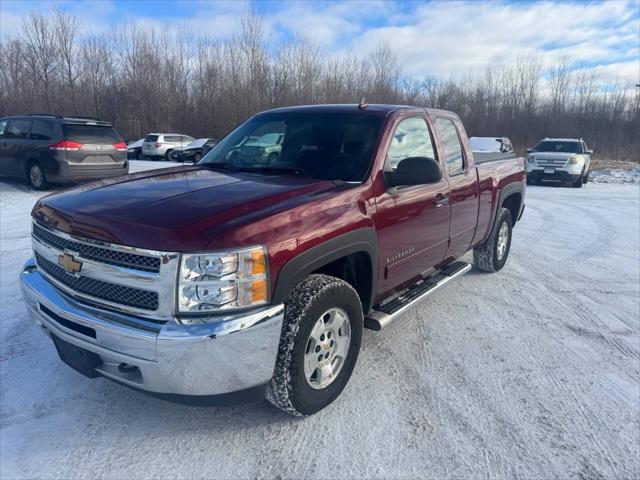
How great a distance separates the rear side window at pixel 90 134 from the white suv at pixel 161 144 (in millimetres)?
14271

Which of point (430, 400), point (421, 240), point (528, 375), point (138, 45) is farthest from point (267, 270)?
point (138, 45)

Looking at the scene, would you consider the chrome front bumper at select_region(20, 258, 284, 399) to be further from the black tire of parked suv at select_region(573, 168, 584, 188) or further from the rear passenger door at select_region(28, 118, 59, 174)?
the black tire of parked suv at select_region(573, 168, 584, 188)

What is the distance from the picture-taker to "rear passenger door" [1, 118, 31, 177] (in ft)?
36.7

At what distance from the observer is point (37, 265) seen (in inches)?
125

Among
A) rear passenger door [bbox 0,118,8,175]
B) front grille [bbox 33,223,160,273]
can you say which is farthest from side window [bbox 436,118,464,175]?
rear passenger door [bbox 0,118,8,175]

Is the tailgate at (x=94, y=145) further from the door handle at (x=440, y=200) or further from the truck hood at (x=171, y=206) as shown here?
the door handle at (x=440, y=200)

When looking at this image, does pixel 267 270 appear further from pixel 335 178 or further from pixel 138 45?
pixel 138 45

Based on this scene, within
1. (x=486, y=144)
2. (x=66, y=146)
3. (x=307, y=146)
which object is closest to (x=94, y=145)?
(x=66, y=146)

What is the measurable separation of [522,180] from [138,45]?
40.2m

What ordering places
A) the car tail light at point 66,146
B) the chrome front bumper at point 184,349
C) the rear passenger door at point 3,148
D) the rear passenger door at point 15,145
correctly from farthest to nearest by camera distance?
the rear passenger door at point 3,148
the rear passenger door at point 15,145
the car tail light at point 66,146
the chrome front bumper at point 184,349

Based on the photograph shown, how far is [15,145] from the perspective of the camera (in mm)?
11344

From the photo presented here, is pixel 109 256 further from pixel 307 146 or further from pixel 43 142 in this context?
pixel 43 142

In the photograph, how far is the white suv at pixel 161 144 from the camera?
2547 centimetres

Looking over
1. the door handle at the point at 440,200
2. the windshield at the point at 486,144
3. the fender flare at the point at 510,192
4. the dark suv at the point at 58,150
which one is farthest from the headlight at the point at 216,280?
the windshield at the point at 486,144
